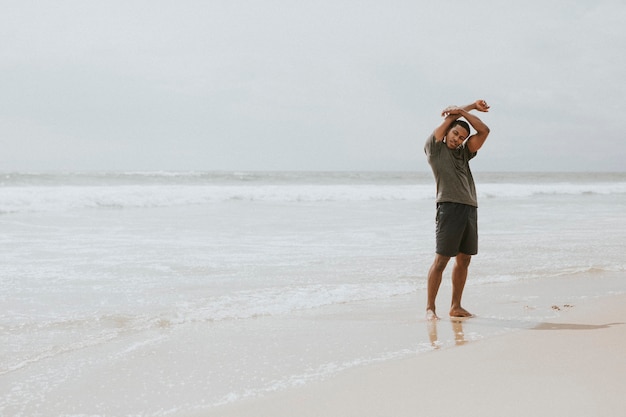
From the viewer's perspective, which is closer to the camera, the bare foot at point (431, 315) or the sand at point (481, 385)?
the sand at point (481, 385)

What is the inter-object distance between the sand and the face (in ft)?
5.27

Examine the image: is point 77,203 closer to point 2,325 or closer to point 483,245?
point 483,245

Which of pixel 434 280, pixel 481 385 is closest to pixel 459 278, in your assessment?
pixel 434 280

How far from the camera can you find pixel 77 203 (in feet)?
57.5

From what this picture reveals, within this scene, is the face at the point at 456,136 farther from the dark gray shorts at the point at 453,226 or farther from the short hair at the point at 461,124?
the dark gray shorts at the point at 453,226

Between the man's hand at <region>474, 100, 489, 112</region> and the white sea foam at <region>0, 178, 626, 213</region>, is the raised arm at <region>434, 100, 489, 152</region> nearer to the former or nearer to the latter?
the man's hand at <region>474, 100, 489, 112</region>

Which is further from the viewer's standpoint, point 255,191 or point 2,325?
point 255,191

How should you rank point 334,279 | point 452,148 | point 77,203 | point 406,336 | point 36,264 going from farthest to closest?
point 77,203
point 36,264
point 334,279
point 452,148
point 406,336

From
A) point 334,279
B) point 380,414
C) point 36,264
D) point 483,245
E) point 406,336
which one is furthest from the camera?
point 483,245

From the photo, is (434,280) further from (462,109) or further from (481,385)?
(481,385)

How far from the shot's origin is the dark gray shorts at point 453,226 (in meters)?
4.67

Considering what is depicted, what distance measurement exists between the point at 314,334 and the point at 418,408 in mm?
1476

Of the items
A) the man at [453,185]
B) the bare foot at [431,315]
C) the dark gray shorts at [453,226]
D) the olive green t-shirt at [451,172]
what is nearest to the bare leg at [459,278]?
the man at [453,185]

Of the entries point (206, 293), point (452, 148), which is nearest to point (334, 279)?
point (206, 293)
